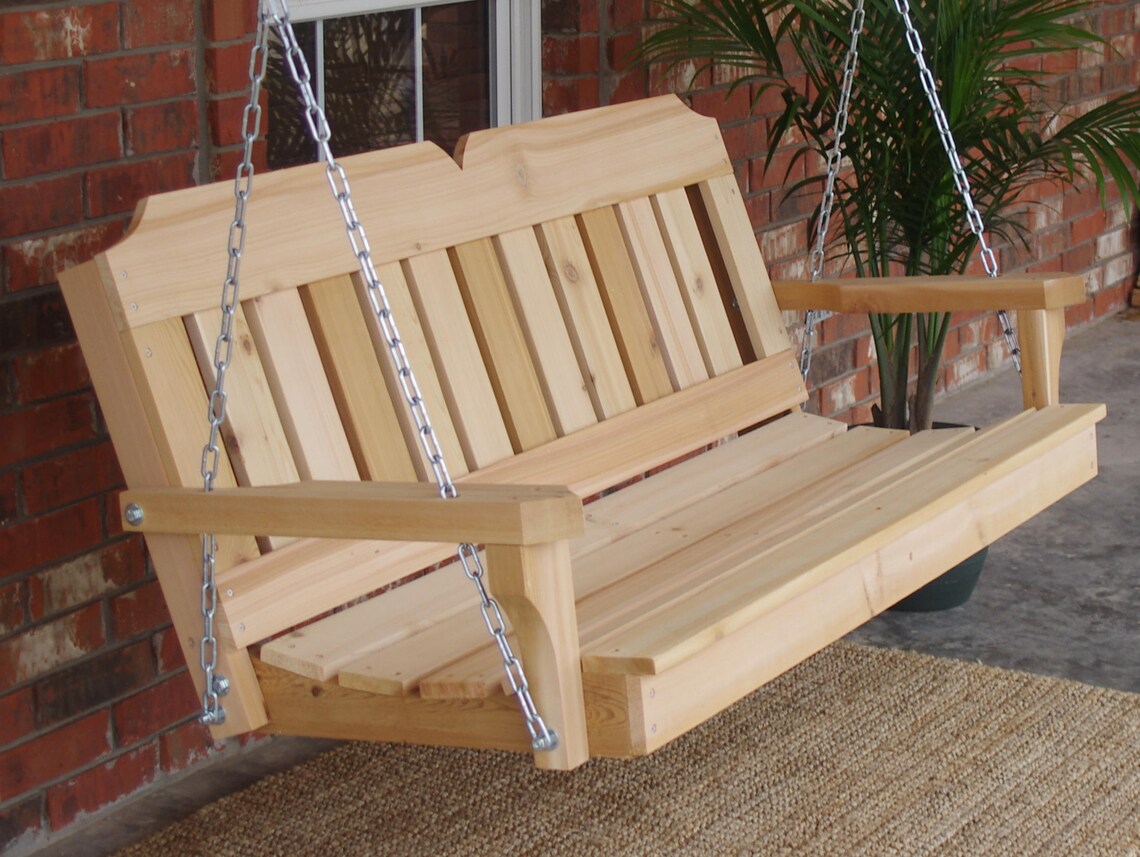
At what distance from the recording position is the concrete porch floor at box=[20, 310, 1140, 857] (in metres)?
3.21

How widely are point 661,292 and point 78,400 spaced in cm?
107

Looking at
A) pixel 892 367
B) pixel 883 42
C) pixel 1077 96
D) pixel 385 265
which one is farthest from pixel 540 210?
pixel 1077 96

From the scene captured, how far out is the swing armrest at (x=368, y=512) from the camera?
1987 mm

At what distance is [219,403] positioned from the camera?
2.30m

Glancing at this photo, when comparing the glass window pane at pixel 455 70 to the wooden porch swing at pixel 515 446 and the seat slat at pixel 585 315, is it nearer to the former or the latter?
the wooden porch swing at pixel 515 446

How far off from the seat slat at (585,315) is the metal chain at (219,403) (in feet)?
2.62

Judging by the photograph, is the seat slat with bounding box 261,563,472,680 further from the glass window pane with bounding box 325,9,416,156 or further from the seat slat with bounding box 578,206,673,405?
the glass window pane with bounding box 325,9,416,156

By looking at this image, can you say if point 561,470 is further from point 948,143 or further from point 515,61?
point 515,61

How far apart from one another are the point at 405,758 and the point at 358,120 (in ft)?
4.23

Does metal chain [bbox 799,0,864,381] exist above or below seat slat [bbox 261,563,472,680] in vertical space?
above

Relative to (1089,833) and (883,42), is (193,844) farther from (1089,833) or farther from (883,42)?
(883,42)

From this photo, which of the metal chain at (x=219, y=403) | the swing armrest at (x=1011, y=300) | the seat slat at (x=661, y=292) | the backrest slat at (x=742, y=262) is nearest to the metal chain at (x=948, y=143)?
the swing armrest at (x=1011, y=300)

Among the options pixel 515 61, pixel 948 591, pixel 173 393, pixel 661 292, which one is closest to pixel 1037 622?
pixel 948 591

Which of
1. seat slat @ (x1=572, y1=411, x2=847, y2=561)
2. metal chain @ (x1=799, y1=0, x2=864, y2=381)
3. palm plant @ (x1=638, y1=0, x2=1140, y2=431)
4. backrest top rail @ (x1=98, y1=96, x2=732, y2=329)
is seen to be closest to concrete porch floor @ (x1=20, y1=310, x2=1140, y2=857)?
palm plant @ (x1=638, y1=0, x2=1140, y2=431)
